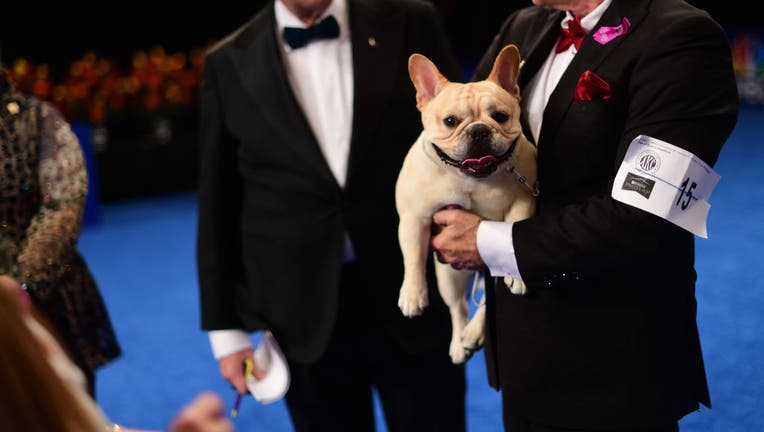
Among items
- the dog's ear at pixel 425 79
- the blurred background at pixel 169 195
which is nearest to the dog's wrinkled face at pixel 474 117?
the dog's ear at pixel 425 79

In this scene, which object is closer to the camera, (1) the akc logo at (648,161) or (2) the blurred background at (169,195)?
(1) the akc logo at (648,161)

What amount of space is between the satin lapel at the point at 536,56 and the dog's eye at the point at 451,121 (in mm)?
201

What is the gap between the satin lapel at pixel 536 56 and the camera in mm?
1443

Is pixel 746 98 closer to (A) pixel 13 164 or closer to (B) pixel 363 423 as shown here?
(B) pixel 363 423

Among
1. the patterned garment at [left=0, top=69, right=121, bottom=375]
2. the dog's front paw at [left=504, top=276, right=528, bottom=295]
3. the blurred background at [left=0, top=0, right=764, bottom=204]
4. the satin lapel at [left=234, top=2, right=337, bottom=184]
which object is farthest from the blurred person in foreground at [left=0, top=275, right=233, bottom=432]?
the blurred background at [left=0, top=0, right=764, bottom=204]

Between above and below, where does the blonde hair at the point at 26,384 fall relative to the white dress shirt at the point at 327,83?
above

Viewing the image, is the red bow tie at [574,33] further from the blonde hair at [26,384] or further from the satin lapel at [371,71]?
the blonde hair at [26,384]

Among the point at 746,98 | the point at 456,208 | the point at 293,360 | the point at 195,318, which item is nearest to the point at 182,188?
the point at 195,318

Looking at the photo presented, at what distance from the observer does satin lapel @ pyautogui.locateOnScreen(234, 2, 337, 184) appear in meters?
1.87

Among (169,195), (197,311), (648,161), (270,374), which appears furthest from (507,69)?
(169,195)

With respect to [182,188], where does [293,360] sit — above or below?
above

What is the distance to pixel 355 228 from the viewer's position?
1.89 meters

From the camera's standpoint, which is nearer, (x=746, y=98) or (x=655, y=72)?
(x=655, y=72)

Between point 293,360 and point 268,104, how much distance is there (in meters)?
0.59
